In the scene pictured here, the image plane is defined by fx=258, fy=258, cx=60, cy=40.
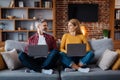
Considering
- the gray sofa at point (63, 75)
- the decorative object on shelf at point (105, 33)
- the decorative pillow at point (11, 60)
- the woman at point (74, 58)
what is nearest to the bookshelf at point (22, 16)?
the decorative object on shelf at point (105, 33)

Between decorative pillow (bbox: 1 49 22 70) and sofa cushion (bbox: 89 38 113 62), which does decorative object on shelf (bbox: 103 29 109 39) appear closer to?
sofa cushion (bbox: 89 38 113 62)

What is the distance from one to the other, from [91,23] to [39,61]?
13.1 ft

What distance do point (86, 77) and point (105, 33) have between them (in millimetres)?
4013

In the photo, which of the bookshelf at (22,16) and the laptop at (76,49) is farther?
the bookshelf at (22,16)

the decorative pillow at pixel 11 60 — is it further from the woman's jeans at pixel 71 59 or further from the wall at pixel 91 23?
the wall at pixel 91 23

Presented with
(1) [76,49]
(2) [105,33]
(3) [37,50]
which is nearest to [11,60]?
(3) [37,50]

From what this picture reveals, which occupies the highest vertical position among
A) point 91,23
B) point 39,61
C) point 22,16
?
point 22,16

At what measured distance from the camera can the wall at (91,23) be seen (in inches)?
307

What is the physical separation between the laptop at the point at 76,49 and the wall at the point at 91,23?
3.79m

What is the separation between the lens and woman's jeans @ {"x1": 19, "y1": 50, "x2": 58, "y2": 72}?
402 cm

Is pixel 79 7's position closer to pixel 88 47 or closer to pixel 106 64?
pixel 88 47

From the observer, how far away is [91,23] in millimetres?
7902

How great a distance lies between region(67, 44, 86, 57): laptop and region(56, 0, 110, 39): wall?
3792mm

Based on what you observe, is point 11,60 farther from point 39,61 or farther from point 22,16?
point 22,16
